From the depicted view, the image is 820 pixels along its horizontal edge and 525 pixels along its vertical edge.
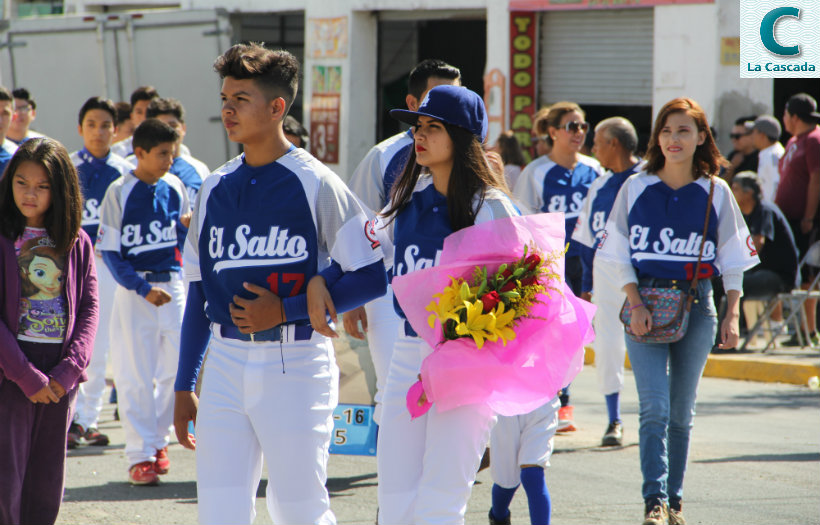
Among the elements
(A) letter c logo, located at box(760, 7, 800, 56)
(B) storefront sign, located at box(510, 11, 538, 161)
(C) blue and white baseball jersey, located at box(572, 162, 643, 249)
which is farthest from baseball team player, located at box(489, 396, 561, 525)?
(B) storefront sign, located at box(510, 11, 538, 161)

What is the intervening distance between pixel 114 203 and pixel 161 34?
10224mm

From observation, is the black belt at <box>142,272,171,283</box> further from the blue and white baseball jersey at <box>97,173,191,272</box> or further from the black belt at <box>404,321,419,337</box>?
the black belt at <box>404,321,419,337</box>

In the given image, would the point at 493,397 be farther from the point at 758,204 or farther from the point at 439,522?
the point at 758,204

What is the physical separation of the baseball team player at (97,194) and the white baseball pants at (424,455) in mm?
4394

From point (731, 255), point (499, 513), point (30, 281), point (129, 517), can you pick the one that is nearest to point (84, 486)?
point (129, 517)

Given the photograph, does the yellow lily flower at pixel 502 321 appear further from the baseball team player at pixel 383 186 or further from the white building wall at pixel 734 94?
the white building wall at pixel 734 94

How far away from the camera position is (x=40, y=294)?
5055 mm

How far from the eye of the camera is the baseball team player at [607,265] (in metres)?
8.14

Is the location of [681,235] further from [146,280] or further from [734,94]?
[734,94]

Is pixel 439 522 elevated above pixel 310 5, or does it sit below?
below

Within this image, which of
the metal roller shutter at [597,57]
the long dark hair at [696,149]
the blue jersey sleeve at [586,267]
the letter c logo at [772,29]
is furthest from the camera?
the metal roller shutter at [597,57]

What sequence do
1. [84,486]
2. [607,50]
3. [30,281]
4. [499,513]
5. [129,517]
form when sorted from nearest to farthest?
[30,281] < [499,513] < [129,517] < [84,486] < [607,50]

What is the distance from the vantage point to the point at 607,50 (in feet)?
53.5

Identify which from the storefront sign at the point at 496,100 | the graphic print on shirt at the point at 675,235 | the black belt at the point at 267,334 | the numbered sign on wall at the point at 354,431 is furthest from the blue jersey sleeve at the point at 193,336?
the storefront sign at the point at 496,100
